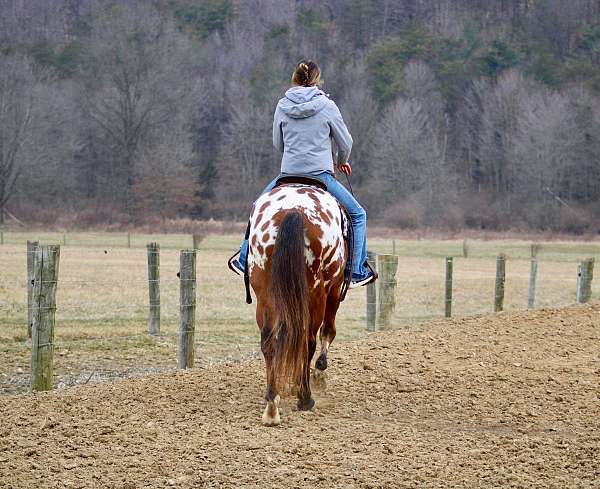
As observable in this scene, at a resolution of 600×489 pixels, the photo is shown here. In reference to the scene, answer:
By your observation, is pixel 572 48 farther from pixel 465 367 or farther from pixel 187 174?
pixel 465 367

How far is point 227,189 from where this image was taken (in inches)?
2808

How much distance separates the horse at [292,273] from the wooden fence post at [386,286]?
5.74 metres

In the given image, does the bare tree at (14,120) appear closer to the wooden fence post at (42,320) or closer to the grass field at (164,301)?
the grass field at (164,301)

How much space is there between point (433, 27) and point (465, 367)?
272ft

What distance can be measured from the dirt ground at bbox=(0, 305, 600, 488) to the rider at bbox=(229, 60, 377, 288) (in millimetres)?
1343

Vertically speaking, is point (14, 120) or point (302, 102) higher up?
point (14, 120)

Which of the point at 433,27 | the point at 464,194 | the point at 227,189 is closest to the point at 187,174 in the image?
the point at 227,189

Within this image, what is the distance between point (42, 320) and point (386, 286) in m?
5.98

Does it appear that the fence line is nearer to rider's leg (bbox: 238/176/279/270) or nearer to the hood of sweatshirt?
rider's leg (bbox: 238/176/279/270)

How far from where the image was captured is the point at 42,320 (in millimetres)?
9031

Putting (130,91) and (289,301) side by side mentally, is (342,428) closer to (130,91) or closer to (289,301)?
(289,301)

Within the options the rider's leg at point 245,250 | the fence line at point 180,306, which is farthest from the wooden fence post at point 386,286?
the rider's leg at point 245,250

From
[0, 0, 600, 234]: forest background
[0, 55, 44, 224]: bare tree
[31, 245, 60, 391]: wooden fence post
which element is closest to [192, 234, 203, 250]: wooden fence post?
[0, 0, 600, 234]: forest background

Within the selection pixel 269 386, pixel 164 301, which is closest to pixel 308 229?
pixel 269 386
